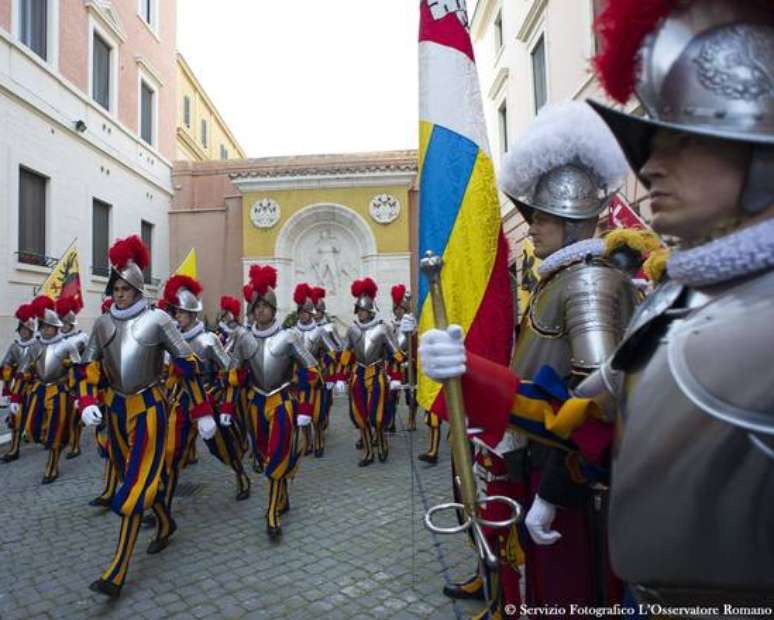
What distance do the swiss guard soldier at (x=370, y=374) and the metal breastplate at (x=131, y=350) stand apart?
11.5ft

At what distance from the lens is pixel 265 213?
56.1ft

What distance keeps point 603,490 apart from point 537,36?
13.5 meters

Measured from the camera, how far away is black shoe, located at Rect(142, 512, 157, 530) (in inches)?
191

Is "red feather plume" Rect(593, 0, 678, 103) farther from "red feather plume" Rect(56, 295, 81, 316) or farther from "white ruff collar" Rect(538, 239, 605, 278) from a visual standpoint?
"red feather plume" Rect(56, 295, 81, 316)

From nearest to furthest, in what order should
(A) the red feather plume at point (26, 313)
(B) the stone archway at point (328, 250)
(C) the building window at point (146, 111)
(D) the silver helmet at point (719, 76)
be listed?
1. (D) the silver helmet at point (719, 76)
2. (A) the red feather plume at point (26, 313)
3. (B) the stone archway at point (328, 250)
4. (C) the building window at point (146, 111)

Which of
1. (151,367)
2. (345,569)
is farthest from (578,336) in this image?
(151,367)

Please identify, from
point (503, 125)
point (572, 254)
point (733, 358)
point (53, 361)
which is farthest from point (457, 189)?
point (503, 125)

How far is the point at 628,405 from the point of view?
115 centimetres

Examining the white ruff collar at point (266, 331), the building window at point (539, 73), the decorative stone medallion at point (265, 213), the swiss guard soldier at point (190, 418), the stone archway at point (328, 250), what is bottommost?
the swiss guard soldier at point (190, 418)

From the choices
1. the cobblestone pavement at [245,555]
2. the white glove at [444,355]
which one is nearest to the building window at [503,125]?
the cobblestone pavement at [245,555]

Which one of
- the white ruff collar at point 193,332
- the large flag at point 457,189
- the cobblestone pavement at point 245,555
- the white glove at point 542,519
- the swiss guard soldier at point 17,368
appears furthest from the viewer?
the swiss guard soldier at point 17,368

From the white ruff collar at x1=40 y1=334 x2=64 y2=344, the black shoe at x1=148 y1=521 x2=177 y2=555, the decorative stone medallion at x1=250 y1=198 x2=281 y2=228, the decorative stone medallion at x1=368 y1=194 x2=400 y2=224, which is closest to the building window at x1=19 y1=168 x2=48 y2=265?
the white ruff collar at x1=40 y1=334 x2=64 y2=344

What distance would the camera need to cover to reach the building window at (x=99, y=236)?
48.8 ft

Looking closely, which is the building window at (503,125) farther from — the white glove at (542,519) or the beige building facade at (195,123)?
the white glove at (542,519)
